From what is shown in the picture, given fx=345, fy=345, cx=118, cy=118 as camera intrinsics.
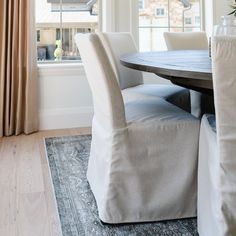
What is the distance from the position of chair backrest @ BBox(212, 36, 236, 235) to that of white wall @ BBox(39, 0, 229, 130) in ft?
8.31

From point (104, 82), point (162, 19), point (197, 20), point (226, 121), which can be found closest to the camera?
point (226, 121)

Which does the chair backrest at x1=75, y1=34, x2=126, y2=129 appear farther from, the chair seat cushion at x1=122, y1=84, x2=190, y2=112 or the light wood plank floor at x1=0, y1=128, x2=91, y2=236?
the chair seat cushion at x1=122, y1=84, x2=190, y2=112

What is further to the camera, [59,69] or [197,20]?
[197,20]

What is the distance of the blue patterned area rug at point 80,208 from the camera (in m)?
1.66

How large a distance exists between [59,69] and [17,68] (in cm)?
44

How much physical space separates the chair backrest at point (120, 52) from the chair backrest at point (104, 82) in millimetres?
801

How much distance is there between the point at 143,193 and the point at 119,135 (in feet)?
1.02

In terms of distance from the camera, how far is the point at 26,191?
214 cm

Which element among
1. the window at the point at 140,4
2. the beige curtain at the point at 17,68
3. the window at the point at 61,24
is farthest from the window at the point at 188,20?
the beige curtain at the point at 17,68

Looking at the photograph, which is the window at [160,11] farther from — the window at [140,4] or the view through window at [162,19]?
the window at [140,4]

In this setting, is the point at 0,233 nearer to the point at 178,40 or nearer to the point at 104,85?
the point at 104,85

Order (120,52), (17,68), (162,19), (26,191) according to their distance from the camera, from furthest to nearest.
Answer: (162,19) → (17,68) → (120,52) → (26,191)

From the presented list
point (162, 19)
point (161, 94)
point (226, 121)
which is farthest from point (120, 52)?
point (226, 121)

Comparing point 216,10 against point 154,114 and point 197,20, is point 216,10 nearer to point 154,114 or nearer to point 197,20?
point 197,20
